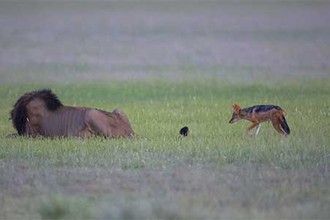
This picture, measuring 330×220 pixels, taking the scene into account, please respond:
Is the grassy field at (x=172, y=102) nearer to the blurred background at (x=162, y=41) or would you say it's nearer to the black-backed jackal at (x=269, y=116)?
the blurred background at (x=162, y=41)

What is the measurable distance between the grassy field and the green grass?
0.8 inches

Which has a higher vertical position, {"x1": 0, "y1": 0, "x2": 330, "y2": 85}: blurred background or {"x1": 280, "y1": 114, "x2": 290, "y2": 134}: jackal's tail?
{"x1": 0, "y1": 0, "x2": 330, "y2": 85}: blurred background

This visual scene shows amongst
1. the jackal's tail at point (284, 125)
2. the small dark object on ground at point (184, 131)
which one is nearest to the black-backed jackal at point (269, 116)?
the jackal's tail at point (284, 125)

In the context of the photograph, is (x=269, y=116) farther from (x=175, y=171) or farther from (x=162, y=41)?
(x=162, y=41)

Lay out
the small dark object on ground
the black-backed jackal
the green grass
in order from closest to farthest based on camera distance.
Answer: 1. the green grass
2. the black-backed jackal
3. the small dark object on ground

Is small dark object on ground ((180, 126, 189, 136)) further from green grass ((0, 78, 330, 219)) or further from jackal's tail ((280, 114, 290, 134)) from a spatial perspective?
jackal's tail ((280, 114, 290, 134))

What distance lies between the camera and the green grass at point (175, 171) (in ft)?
34.5

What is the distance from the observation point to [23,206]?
35.5 ft

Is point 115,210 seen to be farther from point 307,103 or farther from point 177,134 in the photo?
point 307,103

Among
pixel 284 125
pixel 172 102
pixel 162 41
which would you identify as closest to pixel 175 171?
pixel 284 125

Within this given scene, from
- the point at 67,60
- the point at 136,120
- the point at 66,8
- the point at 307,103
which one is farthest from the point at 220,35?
the point at 136,120

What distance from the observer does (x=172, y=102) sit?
2153cm

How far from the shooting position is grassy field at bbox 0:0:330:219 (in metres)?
11.0

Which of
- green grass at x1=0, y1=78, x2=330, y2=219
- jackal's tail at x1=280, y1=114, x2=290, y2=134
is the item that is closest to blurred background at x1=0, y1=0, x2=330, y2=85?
green grass at x1=0, y1=78, x2=330, y2=219
